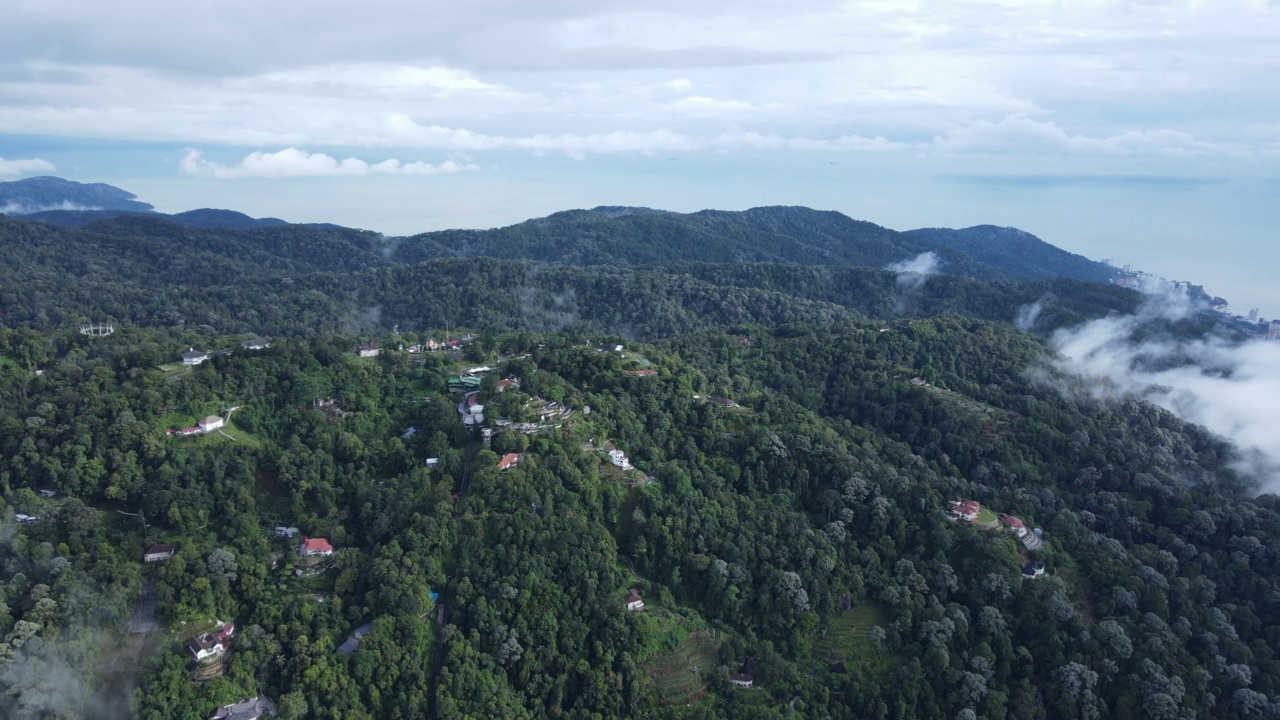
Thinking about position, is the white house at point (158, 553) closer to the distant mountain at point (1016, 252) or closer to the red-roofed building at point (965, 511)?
the red-roofed building at point (965, 511)

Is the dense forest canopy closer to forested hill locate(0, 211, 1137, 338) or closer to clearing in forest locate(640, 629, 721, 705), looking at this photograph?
clearing in forest locate(640, 629, 721, 705)

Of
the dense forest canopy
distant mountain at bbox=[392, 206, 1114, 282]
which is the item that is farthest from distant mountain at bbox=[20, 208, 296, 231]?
the dense forest canopy

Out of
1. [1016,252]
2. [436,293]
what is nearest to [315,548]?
[436,293]

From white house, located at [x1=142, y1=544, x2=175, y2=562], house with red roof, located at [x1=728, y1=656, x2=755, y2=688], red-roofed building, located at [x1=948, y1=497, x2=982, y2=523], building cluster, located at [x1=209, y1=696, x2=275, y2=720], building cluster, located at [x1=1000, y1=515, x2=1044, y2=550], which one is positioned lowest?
house with red roof, located at [x1=728, y1=656, x2=755, y2=688]

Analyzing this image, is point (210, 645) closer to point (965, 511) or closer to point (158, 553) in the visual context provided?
point (158, 553)

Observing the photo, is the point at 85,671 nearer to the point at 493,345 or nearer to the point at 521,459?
the point at 521,459

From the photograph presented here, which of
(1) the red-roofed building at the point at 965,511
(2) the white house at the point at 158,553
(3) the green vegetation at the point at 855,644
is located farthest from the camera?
(1) the red-roofed building at the point at 965,511

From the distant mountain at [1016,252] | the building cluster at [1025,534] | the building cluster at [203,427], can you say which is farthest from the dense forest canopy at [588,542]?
the distant mountain at [1016,252]
